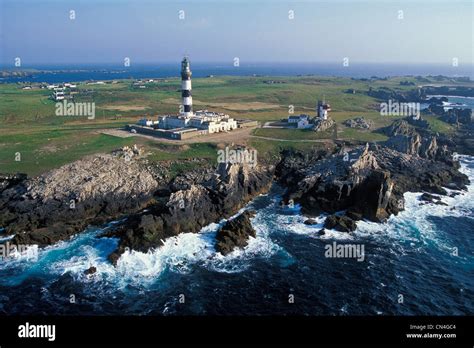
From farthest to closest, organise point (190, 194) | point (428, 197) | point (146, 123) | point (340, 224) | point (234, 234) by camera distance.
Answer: point (146, 123), point (428, 197), point (190, 194), point (340, 224), point (234, 234)

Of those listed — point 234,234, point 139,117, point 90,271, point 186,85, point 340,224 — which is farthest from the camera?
point 139,117

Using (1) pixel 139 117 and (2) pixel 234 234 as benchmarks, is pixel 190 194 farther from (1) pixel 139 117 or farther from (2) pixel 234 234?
(1) pixel 139 117

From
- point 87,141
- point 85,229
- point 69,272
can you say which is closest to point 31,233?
point 85,229

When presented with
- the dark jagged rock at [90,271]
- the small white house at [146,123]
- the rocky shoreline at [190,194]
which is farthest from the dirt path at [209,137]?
the dark jagged rock at [90,271]

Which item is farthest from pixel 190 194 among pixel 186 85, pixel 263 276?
pixel 186 85

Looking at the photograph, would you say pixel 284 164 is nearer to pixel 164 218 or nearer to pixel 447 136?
pixel 164 218

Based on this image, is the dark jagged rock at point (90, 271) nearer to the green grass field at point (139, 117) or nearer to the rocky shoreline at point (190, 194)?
the rocky shoreline at point (190, 194)

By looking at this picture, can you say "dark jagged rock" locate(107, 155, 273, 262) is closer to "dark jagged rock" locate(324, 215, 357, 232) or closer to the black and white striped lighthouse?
"dark jagged rock" locate(324, 215, 357, 232)
